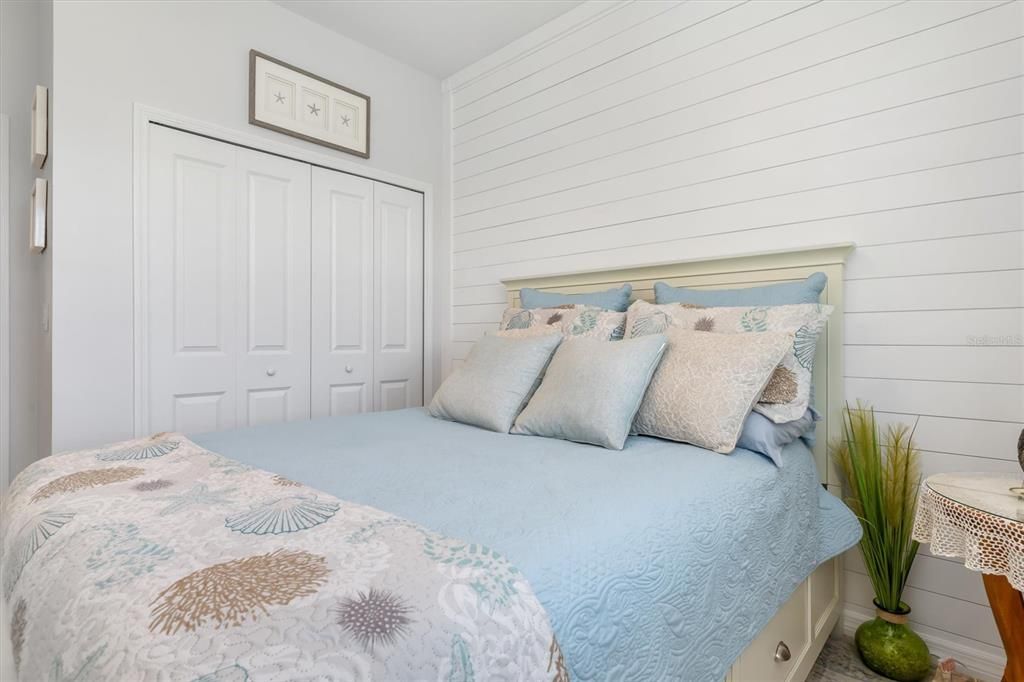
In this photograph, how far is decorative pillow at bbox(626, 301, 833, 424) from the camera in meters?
1.57

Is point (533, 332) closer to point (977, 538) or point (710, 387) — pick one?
point (710, 387)

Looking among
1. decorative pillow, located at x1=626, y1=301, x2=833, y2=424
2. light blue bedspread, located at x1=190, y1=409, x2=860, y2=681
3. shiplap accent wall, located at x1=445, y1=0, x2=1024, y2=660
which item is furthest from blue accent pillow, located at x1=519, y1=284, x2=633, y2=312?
light blue bedspread, located at x1=190, y1=409, x2=860, y2=681

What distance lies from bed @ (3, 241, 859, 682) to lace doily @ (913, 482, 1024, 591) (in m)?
0.31

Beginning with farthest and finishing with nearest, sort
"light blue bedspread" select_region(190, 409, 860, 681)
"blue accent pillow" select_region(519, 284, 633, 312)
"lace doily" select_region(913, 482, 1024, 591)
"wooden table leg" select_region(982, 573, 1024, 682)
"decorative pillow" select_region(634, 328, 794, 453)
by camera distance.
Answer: "blue accent pillow" select_region(519, 284, 633, 312)
"decorative pillow" select_region(634, 328, 794, 453)
"wooden table leg" select_region(982, 573, 1024, 682)
"lace doily" select_region(913, 482, 1024, 591)
"light blue bedspread" select_region(190, 409, 860, 681)

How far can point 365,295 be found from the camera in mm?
3064

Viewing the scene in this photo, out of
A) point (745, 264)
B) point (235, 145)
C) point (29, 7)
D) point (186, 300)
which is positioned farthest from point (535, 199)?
point (29, 7)

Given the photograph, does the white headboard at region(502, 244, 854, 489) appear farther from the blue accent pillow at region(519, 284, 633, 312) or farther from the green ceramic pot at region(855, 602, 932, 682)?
the green ceramic pot at region(855, 602, 932, 682)

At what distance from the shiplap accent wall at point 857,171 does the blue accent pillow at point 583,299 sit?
0.26m

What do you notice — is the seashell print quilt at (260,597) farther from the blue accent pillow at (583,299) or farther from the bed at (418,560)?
the blue accent pillow at (583,299)

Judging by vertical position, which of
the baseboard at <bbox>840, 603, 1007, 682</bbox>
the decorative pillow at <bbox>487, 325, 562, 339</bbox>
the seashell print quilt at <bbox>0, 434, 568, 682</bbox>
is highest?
the decorative pillow at <bbox>487, 325, 562, 339</bbox>

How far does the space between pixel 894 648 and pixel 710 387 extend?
100cm

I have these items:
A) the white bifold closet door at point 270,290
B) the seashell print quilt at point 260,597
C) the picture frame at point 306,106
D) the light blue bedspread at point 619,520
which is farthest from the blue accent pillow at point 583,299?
the seashell print quilt at point 260,597

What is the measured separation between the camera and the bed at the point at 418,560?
60cm

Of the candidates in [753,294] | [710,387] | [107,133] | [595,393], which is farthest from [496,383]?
[107,133]
